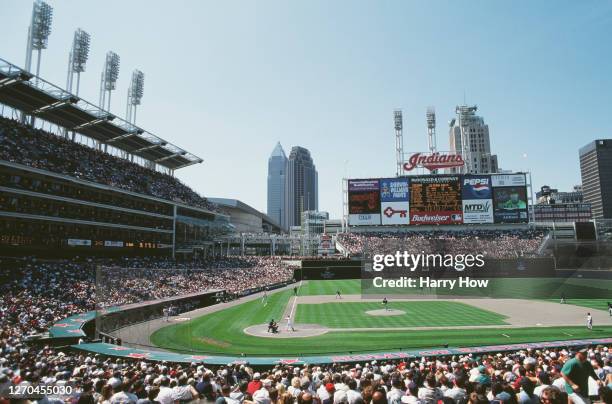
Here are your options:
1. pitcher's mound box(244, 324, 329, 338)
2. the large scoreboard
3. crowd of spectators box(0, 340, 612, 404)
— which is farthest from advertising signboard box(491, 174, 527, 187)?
crowd of spectators box(0, 340, 612, 404)

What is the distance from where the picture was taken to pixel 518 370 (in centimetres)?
1238

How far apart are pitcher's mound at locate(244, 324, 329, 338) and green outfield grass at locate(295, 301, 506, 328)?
181cm

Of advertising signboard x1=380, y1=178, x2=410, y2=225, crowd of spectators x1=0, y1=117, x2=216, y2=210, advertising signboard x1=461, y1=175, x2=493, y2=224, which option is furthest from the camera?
advertising signboard x1=380, y1=178, x2=410, y2=225

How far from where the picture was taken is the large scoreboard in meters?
76.5

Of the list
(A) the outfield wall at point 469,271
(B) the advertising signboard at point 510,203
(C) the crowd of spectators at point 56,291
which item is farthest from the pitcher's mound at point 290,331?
(B) the advertising signboard at point 510,203

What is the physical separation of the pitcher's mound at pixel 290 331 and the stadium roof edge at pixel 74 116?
3909 centimetres

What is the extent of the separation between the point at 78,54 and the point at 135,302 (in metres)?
49.7

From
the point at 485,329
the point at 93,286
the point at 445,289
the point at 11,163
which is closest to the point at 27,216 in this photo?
the point at 11,163

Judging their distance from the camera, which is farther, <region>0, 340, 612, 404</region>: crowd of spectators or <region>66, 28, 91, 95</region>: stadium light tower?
<region>66, 28, 91, 95</region>: stadium light tower

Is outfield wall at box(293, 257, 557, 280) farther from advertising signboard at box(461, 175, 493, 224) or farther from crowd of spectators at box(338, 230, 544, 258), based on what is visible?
advertising signboard at box(461, 175, 493, 224)

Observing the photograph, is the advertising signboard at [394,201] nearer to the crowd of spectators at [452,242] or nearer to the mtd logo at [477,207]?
the crowd of spectators at [452,242]

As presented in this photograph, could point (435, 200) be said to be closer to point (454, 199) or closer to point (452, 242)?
point (454, 199)

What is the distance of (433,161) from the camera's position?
81.9 meters

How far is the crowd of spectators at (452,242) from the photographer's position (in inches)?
2879
